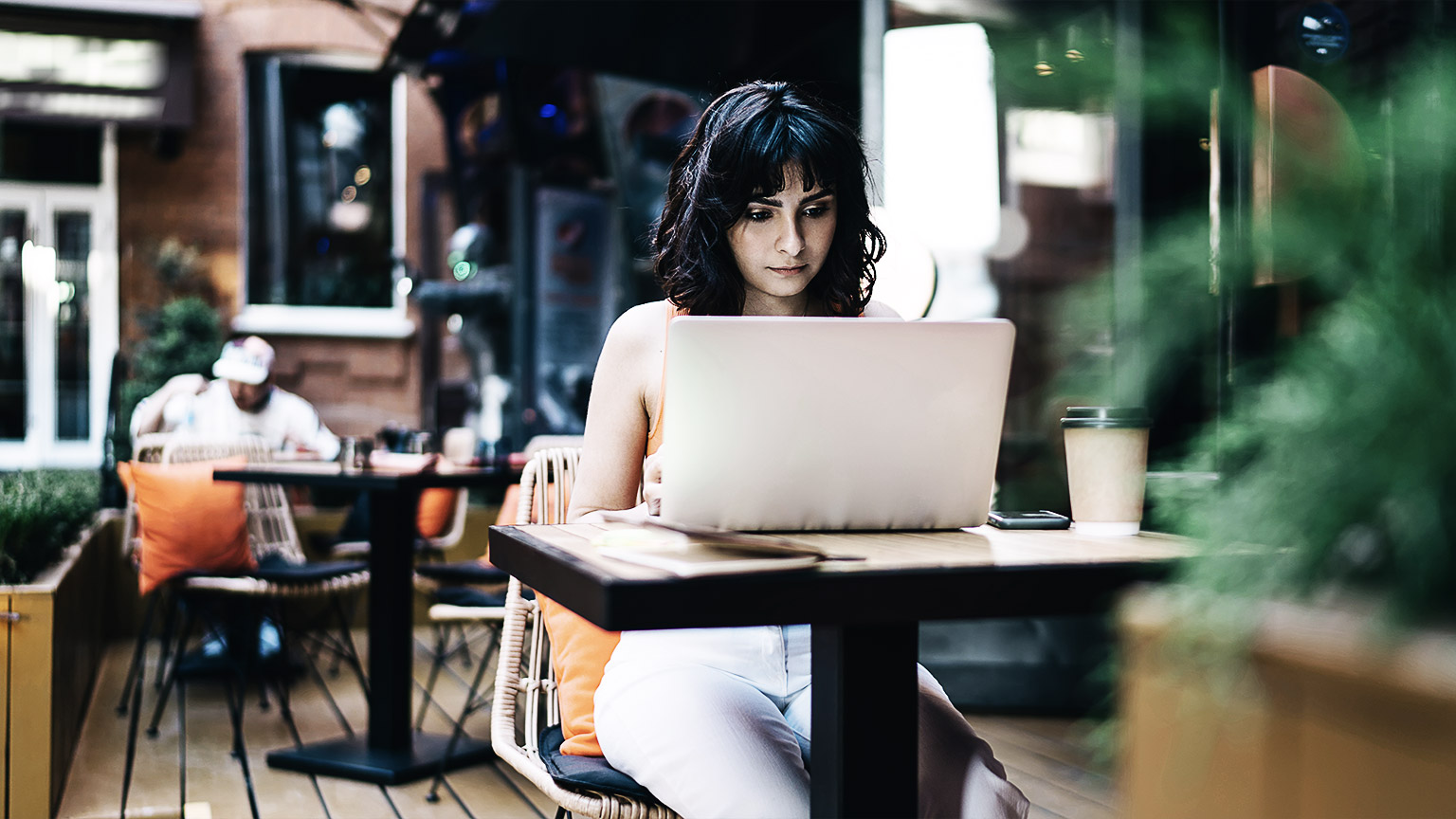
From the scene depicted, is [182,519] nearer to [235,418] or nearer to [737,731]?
[235,418]

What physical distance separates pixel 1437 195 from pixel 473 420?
7332 millimetres

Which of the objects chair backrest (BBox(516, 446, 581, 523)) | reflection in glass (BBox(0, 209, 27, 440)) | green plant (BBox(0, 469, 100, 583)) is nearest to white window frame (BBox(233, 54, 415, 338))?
reflection in glass (BBox(0, 209, 27, 440))

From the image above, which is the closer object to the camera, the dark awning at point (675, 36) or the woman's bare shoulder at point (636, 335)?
the woman's bare shoulder at point (636, 335)

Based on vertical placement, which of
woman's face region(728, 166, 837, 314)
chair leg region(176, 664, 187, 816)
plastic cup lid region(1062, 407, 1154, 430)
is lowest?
chair leg region(176, 664, 187, 816)

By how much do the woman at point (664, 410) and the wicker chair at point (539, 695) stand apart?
54mm

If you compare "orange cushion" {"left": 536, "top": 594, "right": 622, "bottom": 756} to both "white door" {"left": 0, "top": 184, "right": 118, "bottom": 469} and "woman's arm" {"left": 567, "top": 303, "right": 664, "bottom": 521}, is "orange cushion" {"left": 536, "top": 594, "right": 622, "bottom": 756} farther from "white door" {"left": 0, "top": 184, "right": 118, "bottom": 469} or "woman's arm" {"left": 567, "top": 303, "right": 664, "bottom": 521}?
"white door" {"left": 0, "top": 184, "right": 118, "bottom": 469}

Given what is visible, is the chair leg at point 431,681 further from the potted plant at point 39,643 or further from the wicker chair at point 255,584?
the potted plant at point 39,643

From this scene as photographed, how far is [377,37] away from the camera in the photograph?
8.21 meters

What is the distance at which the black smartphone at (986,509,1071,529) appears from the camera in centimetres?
133

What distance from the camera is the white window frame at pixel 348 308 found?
800 cm

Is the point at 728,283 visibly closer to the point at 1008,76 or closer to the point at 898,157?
the point at 1008,76

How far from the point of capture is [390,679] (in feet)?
10.1

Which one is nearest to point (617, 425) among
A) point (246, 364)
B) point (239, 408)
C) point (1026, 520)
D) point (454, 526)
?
point (1026, 520)

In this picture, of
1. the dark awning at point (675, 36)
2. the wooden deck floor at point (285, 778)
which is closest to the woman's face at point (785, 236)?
the wooden deck floor at point (285, 778)
